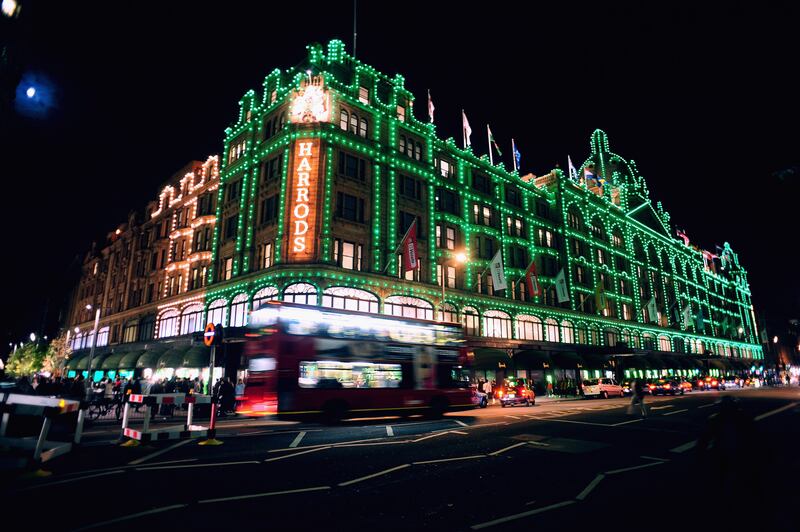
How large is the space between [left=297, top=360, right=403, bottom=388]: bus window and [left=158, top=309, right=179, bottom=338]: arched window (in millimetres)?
27244

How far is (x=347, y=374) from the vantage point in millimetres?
18453

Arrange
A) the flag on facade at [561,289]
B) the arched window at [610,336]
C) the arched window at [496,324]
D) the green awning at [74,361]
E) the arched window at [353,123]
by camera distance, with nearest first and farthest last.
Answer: the arched window at [353,123] < the arched window at [496,324] < the flag on facade at [561,289] < the green awning at [74,361] < the arched window at [610,336]

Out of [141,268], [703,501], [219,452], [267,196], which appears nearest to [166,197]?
[141,268]

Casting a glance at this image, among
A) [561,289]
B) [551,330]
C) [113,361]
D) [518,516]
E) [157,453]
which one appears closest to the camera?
[518,516]

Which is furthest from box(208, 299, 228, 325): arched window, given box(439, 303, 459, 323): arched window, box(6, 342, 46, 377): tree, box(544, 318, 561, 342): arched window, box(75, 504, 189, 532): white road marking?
box(6, 342, 46, 377): tree

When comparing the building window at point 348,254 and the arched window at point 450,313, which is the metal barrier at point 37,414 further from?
the arched window at point 450,313

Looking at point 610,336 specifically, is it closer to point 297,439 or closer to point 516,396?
point 516,396

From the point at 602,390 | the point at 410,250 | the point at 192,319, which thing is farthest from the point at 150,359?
the point at 602,390

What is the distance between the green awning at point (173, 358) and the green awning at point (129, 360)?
21.3 ft

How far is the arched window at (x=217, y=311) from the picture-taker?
113 feet

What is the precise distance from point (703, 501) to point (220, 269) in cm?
3621

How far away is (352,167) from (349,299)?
35.4 ft

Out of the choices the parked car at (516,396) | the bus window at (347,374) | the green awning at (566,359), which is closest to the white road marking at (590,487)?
the bus window at (347,374)

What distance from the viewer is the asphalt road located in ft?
19.5
